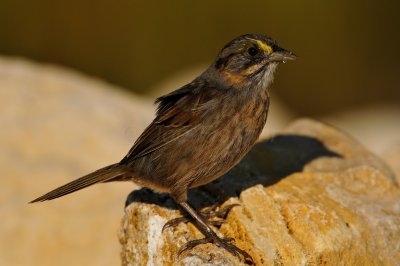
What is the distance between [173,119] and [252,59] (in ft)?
2.48

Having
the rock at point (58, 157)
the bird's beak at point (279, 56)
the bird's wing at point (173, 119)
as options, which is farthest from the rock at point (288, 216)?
the rock at point (58, 157)

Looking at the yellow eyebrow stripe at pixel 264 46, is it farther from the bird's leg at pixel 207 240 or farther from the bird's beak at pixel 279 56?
the bird's leg at pixel 207 240

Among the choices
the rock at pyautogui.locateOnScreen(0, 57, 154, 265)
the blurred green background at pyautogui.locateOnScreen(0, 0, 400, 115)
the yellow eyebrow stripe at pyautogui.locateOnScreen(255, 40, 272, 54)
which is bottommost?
the yellow eyebrow stripe at pyautogui.locateOnScreen(255, 40, 272, 54)

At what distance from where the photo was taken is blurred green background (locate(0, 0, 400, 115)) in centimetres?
1320

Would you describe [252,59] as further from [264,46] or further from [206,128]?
[206,128]

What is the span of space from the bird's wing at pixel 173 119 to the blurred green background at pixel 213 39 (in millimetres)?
7732

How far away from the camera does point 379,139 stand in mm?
12211

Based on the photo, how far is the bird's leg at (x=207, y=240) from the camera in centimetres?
503

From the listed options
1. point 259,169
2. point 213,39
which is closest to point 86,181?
point 259,169

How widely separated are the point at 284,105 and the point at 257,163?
25.2ft

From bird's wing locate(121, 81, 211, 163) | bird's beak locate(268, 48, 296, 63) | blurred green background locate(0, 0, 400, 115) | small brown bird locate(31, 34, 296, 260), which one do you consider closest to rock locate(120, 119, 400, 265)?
small brown bird locate(31, 34, 296, 260)

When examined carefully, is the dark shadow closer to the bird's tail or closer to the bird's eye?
the bird's tail

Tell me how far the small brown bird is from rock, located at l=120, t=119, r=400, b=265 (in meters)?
0.23

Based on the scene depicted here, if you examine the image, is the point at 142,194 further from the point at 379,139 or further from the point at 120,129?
the point at 379,139
